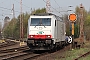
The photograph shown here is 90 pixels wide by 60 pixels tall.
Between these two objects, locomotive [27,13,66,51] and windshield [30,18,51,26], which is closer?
locomotive [27,13,66,51]

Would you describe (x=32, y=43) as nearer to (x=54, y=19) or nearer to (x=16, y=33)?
(x=54, y=19)

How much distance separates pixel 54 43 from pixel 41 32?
1.54m

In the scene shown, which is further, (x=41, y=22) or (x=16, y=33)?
(x=16, y=33)

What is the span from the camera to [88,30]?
59594 mm

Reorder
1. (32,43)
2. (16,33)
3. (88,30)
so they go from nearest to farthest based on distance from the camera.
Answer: (32,43) < (88,30) < (16,33)

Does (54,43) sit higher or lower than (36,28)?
→ lower

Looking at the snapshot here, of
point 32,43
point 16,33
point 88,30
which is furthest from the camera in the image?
point 16,33

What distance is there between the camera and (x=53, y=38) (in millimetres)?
21312

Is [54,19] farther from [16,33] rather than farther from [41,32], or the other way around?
[16,33]

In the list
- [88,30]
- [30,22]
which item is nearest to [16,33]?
[88,30]

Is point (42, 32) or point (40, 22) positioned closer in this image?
point (42, 32)

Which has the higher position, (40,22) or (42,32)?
(40,22)

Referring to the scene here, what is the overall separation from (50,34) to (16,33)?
64025mm

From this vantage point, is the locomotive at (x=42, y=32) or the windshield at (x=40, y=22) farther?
the windshield at (x=40, y=22)
